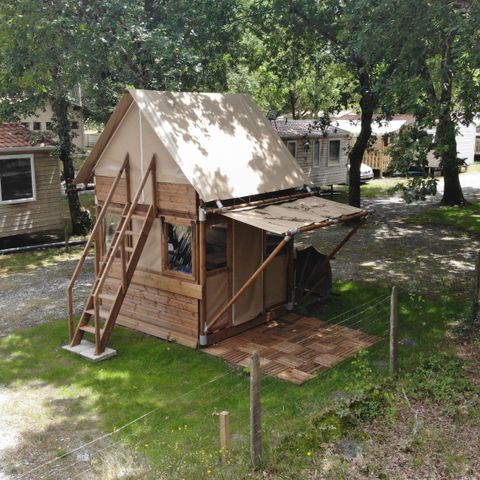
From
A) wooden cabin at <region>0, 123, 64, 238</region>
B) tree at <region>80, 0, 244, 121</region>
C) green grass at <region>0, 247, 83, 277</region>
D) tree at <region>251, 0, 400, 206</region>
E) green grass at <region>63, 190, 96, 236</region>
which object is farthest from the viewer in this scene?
green grass at <region>63, 190, 96, 236</region>

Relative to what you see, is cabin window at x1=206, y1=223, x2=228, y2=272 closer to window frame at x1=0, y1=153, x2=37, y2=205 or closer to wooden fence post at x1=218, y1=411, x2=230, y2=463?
wooden fence post at x1=218, y1=411, x2=230, y2=463

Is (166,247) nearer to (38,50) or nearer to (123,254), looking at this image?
(123,254)

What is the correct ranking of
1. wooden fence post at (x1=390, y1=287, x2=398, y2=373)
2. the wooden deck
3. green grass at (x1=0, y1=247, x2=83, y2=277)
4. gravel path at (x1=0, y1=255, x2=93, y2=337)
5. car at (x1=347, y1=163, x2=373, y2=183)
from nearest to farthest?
wooden fence post at (x1=390, y1=287, x2=398, y2=373) → the wooden deck → gravel path at (x1=0, y1=255, x2=93, y2=337) → green grass at (x1=0, y1=247, x2=83, y2=277) → car at (x1=347, y1=163, x2=373, y2=183)

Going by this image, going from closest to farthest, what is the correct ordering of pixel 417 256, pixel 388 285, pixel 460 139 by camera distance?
Answer: pixel 388 285
pixel 417 256
pixel 460 139

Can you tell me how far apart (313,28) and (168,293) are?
1079 cm

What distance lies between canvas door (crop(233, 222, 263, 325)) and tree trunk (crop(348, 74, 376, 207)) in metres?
9.46

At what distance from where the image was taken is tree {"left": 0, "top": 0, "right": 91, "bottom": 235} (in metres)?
14.8

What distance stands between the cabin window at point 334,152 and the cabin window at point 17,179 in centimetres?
1623

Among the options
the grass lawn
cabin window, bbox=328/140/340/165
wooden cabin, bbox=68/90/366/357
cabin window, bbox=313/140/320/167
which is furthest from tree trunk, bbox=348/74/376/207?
the grass lawn

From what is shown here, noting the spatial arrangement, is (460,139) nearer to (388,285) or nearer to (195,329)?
(388,285)

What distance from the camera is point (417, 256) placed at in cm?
1750

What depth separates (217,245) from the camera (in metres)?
11.1

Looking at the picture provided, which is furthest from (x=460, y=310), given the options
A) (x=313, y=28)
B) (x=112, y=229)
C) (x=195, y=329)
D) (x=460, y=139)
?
(x=460, y=139)

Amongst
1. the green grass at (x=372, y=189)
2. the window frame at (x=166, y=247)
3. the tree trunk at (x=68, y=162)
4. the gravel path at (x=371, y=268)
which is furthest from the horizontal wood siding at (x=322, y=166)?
the window frame at (x=166, y=247)
